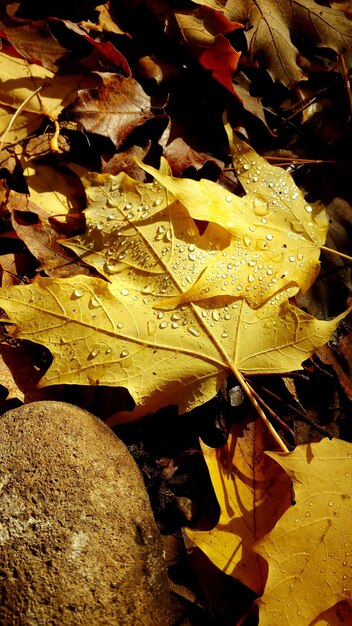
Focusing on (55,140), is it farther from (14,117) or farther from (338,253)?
(338,253)

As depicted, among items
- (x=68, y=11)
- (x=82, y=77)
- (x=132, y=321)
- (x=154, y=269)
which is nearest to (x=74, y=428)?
(x=132, y=321)

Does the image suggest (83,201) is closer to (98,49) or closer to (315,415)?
(98,49)

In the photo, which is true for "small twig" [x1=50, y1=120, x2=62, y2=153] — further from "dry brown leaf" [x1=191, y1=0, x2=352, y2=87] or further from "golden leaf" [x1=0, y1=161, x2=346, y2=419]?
"dry brown leaf" [x1=191, y1=0, x2=352, y2=87]

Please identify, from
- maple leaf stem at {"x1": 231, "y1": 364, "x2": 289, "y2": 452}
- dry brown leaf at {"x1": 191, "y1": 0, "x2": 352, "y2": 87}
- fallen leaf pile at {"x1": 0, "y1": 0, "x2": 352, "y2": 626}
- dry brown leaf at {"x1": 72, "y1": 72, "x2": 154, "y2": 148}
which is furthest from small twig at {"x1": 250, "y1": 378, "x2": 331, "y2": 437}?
dry brown leaf at {"x1": 191, "y1": 0, "x2": 352, "y2": 87}

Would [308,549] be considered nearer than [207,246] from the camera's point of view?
Yes

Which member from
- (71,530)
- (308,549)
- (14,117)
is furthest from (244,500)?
(14,117)

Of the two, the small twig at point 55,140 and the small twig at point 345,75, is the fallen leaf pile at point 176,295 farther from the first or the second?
the small twig at point 345,75

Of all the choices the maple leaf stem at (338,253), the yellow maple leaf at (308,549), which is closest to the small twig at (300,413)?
the yellow maple leaf at (308,549)
